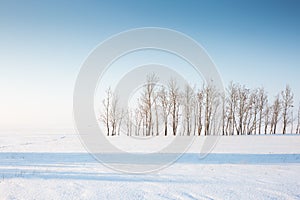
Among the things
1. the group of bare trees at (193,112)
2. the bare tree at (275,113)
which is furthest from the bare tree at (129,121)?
the bare tree at (275,113)

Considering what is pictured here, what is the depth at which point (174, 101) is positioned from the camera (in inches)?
1633

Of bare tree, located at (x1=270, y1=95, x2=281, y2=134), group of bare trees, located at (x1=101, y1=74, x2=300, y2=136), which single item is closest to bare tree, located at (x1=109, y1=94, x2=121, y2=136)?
group of bare trees, located at (x1=101, y1=74, x2=300, y2=136)

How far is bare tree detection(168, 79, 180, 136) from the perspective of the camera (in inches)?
1624

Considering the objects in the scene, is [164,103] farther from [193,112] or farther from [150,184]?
[150,184]

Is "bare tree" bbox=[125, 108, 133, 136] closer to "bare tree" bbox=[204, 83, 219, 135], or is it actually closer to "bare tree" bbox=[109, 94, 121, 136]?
"bare tree" bbox=[109, 94, 121, 136]

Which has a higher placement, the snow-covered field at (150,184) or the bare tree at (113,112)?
the bare tree at (113,112)

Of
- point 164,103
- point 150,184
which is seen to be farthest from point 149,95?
point 150,184

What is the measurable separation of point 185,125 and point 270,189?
40988 millimetres

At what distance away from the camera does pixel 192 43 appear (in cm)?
1498

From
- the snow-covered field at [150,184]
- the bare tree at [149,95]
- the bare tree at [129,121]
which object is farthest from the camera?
the bare tree at [129,121]

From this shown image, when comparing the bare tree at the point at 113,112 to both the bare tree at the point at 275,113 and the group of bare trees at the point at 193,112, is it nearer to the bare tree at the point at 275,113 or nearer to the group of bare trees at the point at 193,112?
the group of bare trees at the point at 193,112

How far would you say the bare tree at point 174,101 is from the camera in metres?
41.2

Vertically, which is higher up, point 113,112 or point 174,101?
point 174,101

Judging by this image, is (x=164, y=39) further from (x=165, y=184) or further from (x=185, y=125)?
(x=185, y=125)
